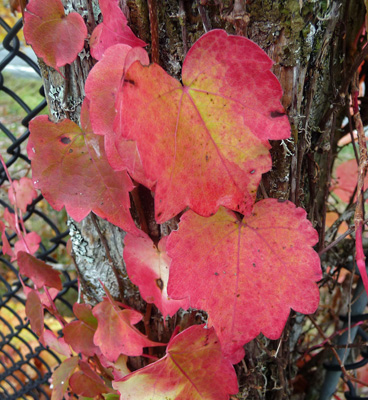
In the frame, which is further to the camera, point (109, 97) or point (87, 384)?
point (87, 384)

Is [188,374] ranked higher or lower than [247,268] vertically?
lower

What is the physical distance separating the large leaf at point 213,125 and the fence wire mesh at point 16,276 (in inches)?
21.9

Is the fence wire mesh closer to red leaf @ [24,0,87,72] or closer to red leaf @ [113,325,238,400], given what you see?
red leaf @ [24,0,87,72]

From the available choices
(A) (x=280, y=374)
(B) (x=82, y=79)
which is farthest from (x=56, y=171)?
(A) (x=280, y=374)

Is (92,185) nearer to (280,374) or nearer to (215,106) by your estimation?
(215,106)

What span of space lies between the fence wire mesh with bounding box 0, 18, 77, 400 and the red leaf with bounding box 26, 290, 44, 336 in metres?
0.28

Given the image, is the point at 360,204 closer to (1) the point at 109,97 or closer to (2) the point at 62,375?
(1) the point at 109,97

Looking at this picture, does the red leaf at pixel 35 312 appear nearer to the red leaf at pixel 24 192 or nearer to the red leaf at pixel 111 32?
the red leaf at pixel 24 192

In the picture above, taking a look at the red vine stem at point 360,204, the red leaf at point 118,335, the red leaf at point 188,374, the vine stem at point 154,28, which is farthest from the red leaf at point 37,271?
the red vine stem at point 360,204

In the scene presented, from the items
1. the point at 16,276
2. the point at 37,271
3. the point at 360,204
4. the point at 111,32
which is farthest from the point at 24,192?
the point at 16,276

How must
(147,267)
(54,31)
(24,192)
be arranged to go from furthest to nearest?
(24,192), (147,267), (54,31)

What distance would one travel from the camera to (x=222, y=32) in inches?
16.4

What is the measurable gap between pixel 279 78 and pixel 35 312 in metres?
0.73

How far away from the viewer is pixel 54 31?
22.4 inches
